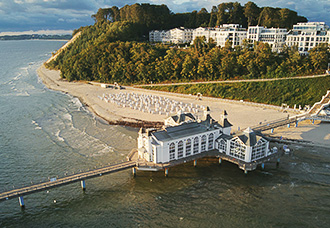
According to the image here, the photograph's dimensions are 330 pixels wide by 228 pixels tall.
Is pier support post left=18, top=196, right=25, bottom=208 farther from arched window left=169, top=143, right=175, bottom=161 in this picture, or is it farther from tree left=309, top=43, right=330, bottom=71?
tree left=309, top=43, right=330, bottom=71

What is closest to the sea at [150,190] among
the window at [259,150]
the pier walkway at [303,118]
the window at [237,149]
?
the window at [237,149]

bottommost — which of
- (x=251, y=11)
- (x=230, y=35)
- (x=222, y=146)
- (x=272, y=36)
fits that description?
(x=222, y=146)

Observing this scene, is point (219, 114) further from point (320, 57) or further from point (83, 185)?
point (83, 185)

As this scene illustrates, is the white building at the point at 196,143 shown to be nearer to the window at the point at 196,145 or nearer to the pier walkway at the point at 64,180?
the window at the point at 196,145

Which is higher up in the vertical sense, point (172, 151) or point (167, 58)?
point (167, 58)

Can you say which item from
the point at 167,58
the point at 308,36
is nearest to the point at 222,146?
the point at 167,58

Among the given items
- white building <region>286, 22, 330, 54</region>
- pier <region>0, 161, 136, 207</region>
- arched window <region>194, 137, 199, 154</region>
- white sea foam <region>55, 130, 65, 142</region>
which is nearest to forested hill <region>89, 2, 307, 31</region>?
white building <region>286, 22, 330, 54</region>

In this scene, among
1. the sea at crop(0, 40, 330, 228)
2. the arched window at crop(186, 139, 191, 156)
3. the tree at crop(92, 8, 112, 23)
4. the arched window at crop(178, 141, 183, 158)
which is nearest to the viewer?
the sea at crop(0, 40, 330, 228)
